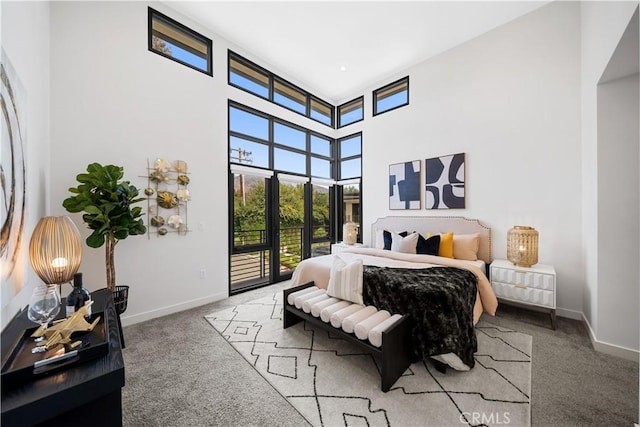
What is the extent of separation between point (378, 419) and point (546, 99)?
3.99 meters

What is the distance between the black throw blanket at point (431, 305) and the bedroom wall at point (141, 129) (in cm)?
239

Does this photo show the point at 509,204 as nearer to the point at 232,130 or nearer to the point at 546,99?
the point at 546,99

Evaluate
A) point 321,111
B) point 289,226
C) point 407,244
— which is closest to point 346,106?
point 321,111

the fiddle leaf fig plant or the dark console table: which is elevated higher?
the fiddle leaf fig plant

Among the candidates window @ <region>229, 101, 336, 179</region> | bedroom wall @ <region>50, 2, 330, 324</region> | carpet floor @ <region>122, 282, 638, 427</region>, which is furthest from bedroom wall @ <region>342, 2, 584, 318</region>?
bedroom wall @ <region>50, 2, 330, 324</region>

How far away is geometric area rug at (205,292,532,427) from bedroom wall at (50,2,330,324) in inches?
44.6

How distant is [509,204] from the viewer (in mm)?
3330

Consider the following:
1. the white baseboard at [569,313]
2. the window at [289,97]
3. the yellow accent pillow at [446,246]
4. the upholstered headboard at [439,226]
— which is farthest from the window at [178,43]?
the white baseboard at [569,313]

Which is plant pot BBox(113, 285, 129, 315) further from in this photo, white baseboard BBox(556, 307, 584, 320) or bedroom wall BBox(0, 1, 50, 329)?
white baseboard BBox(556, 307, 584, 320)

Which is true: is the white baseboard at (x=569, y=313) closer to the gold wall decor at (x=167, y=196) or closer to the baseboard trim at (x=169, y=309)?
the baseboard trim at (x=169, y=309)

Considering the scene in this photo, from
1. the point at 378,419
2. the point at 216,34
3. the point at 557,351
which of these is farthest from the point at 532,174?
the point at 216,34

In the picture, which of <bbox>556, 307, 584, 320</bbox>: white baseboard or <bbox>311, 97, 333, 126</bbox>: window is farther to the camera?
<bbox>311, 97, 333, 126</bbox>: window

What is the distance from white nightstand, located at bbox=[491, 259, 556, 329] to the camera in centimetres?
264

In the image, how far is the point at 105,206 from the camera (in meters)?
2.22
